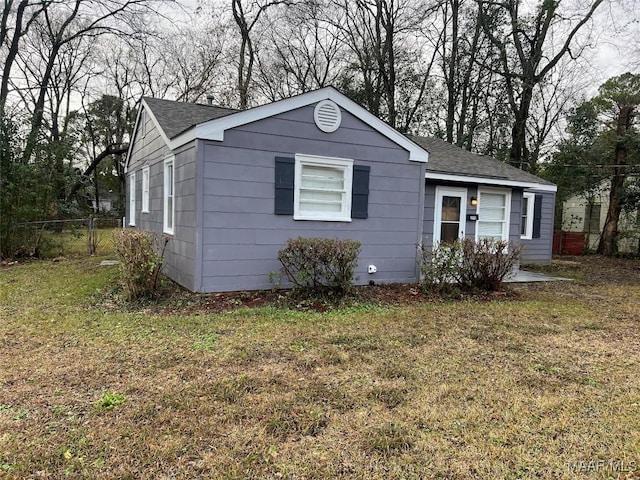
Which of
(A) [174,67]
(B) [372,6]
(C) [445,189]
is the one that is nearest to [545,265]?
(C) [445,189]

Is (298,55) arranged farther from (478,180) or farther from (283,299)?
(283,299)

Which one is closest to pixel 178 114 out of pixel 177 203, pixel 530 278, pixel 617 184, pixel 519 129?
pixel 177 203

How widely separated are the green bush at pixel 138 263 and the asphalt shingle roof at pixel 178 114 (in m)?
2.13

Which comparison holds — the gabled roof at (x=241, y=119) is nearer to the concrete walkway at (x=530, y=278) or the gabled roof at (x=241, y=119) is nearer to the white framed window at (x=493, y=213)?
Answer: the white framed window at (x=493, y=213)

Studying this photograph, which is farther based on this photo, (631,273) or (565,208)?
(565,208)

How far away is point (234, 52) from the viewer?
20312mm

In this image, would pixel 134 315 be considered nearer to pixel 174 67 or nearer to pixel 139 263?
pixel 139 263

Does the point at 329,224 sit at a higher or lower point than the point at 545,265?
higher

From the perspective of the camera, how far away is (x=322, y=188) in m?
6.92

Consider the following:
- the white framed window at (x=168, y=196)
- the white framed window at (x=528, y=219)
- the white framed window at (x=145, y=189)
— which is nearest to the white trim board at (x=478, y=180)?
the white framed window at (x=528, y=219)

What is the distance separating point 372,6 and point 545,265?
547 inches

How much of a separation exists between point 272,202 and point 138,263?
6.97 feet

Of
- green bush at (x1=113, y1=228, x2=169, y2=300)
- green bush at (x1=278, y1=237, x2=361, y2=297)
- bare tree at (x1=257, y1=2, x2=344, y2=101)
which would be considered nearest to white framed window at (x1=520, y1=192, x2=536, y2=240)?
green bush at (x1=278, y1=237, x2=361, y2=297)

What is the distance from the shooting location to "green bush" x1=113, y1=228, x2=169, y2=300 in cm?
565
